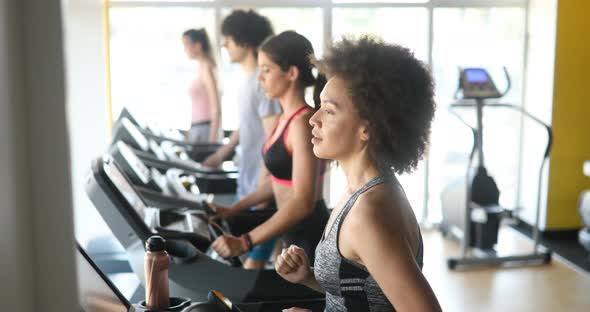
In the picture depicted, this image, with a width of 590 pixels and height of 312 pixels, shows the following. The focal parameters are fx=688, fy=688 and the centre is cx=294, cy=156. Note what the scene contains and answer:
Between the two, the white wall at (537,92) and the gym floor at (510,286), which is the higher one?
the white wall at (537,92)

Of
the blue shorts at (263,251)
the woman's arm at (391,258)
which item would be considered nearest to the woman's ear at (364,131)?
the woman's arm at (391,258)

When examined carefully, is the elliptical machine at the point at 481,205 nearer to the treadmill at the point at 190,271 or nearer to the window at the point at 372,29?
the window at the point at 372,29

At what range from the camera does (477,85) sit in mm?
4988

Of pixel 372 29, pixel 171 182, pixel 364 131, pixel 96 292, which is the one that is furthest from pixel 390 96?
pixel 372 29

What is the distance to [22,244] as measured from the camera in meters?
0.69

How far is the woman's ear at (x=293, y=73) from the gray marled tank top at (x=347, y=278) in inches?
42.4

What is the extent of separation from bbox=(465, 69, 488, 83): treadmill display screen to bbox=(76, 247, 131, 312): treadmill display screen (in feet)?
12.7

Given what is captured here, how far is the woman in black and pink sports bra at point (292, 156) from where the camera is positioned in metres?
2.34

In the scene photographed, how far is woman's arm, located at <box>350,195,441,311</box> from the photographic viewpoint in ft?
4.29

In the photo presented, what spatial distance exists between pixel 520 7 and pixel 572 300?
271 centimetres

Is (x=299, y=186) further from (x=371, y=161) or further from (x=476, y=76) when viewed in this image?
(x=476, y=76)

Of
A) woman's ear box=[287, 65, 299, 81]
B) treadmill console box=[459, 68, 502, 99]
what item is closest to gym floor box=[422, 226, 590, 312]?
treadmill console box=[459, 68, 502, 99]

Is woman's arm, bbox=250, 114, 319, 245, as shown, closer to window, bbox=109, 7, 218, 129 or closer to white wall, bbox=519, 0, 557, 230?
window, bbox=109, 7, 218, 129

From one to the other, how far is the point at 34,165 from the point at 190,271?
1.37 m
